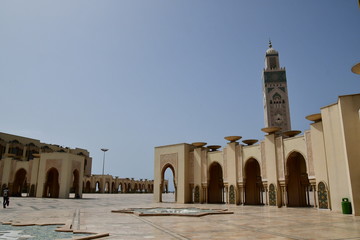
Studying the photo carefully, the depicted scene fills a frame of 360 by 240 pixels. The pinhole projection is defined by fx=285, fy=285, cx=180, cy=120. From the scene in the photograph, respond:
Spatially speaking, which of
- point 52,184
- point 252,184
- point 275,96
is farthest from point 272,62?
point 52,184

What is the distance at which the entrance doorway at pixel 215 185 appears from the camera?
902 inches

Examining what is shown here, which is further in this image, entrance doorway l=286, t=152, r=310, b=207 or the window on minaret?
the window on minaret

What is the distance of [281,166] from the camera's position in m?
17.1

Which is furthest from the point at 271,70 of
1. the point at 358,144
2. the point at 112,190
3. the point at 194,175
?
the point at 358,144

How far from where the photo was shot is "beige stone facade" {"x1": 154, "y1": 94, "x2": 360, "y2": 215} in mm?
11320

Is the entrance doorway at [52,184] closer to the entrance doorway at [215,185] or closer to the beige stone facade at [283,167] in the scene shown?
the beige stone facade at [283,167]

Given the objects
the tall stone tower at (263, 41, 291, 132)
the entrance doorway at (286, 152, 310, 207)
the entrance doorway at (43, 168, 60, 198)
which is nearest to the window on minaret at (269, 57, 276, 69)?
the tall stone tower at (263, 41, 291, 132)

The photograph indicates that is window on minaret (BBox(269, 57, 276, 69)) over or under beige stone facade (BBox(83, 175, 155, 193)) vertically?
over

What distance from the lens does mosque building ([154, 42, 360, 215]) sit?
11.4 m

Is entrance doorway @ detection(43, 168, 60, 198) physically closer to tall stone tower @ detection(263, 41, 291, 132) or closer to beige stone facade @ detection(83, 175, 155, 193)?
beige stone facade @ detection(83, 175, 155, 193)

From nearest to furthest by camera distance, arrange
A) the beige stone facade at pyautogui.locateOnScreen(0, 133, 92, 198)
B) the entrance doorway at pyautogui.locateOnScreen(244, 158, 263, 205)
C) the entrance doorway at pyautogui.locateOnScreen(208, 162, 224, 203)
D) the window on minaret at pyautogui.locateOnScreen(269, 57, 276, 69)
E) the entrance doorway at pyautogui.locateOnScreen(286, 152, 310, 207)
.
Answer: the entrance doorway at pyautogui.locateOnScreen(286, 152, 310, 207)
the entrance doorway at pyautogui.locateOnScreen(244, 158, 263, 205)
the entrance doorway at pyautogui.locateOnScreen(208, 162, 224, 203)
the beige stone facade at pyautogui.locateOnScreen(0, 133, 92, 198)
the window on minaret at pyautogui.locateOnScreen(269, 57, 276, 69)

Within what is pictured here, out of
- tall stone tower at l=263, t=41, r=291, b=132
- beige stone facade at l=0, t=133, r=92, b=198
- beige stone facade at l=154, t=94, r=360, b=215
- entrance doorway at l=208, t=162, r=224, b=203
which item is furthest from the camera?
tall stone tower at l=263, t=41, r=291, b=132

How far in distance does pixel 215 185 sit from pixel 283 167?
25.2ft

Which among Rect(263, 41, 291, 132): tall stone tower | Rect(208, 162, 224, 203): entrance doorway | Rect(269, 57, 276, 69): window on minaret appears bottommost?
Rect(208, 162, 224, 203): entrance doorway
